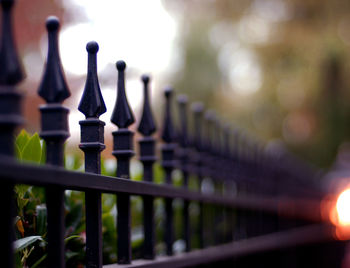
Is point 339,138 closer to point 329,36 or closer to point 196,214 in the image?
point 329,36

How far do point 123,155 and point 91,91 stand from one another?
29 cm

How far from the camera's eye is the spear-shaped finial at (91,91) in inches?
47.1

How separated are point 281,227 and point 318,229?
1239mm

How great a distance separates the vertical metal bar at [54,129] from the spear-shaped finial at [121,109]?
1.16 ft

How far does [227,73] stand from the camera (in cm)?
1508

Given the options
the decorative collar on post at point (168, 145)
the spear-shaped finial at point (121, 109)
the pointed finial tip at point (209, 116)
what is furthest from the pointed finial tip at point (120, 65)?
the pointed finial tip at point (209, 116)

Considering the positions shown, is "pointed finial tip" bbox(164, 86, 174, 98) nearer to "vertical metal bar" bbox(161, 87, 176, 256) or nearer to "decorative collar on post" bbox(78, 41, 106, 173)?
"vertical metal bar" bbox(161, 87, 176, 256)

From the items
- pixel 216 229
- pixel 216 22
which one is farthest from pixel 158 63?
pixel 216 229

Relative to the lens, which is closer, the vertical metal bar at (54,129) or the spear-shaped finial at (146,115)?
the vertical metal bar at (54,129)

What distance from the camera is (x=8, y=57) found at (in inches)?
34.8

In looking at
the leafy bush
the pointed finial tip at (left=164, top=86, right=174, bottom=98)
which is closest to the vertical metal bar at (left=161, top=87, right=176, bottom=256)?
the pointed finial tip at (left=164, top=86, right=174, bottom=98)

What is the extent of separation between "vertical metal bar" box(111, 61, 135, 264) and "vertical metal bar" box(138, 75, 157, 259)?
0.19 m

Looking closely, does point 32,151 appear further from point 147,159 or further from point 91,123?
point 147,159

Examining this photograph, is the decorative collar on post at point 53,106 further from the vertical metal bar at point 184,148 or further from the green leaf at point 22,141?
the vertical metal bar at point 184,148
